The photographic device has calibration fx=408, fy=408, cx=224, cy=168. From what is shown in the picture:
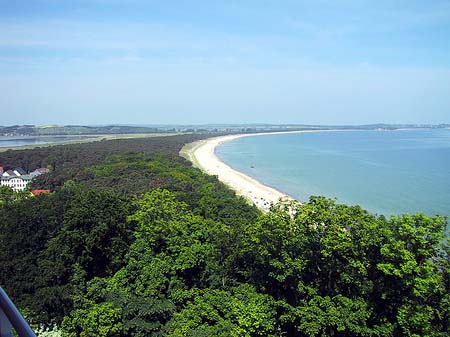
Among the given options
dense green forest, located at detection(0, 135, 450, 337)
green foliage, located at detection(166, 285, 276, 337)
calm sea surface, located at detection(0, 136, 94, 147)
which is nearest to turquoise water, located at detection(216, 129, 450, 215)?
dense green forest, located at detection(0, 135, 450, 337)

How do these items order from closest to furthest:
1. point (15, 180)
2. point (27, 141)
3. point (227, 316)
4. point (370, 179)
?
point (227, 316) < point (15, 180) < point (370, 179) < point (27, 141)

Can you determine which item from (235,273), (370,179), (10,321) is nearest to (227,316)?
(235,273)

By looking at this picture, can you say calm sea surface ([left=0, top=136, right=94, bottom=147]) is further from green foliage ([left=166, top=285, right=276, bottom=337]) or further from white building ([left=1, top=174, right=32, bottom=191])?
green foliage ([left=166, top=285, right=276, bottom=337])

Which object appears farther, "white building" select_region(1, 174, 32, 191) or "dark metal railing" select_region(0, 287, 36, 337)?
"white building" select_region(1, 174, 32, 191)

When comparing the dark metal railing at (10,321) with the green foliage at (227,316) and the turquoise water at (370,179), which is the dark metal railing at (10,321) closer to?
the green foliage at (227,316)

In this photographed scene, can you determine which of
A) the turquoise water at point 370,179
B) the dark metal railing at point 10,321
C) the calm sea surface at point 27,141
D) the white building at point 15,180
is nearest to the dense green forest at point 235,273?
the dark metal railing at point 10,321

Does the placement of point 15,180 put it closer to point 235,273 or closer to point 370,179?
point 235,273
